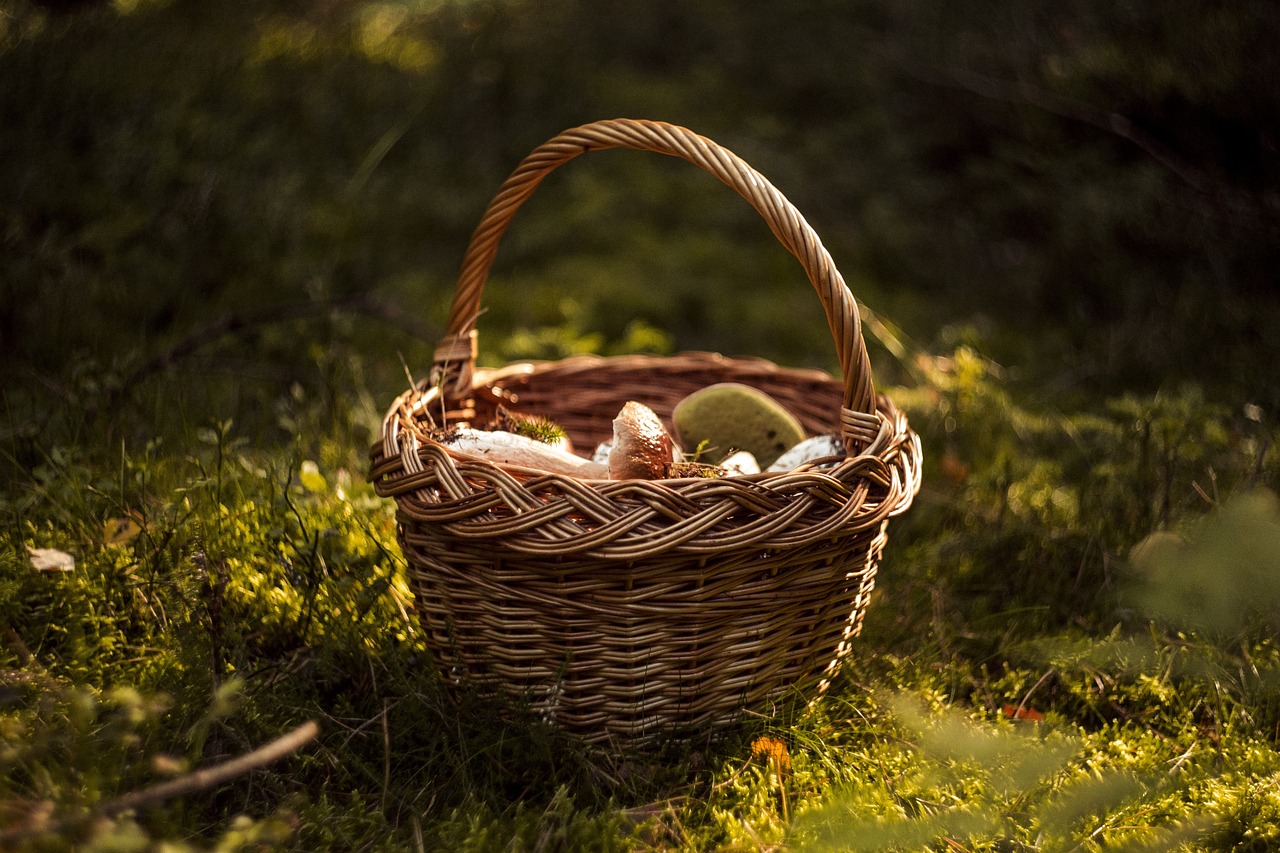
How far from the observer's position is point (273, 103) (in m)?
4.73

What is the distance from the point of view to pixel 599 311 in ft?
14.3

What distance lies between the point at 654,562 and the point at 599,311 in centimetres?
292

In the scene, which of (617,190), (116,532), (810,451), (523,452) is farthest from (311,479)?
(617,190)

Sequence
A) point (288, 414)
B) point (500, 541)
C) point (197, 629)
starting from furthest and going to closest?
1. point (288, 414)
2. point (197, 629)
3. point (500, 541)

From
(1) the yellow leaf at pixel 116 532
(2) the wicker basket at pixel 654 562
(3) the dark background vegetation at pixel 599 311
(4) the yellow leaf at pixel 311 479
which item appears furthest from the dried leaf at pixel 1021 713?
(1) the yellow leaf at pixel 116 532

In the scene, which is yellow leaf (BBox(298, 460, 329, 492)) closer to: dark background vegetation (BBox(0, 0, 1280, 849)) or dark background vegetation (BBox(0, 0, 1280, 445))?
dark background vegetation (BBox(0, 0, 1280, 849))

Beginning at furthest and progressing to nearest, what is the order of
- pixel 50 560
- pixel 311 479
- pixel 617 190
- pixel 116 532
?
pixel 617 190, pixel 311 479, pixel 116 532, pixel 50 560

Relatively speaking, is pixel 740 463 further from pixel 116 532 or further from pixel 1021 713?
pixel 116 532

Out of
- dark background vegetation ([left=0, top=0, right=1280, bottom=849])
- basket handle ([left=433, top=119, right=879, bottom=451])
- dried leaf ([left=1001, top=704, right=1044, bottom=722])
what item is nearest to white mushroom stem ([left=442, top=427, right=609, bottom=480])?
dark background vegetation ([left=0, top=0, right=1280, bottom=849])

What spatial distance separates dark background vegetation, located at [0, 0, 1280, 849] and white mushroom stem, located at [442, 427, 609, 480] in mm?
394

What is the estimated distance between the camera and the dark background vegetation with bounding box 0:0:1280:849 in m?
1.72

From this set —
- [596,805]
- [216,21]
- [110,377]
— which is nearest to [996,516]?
A: [596,805]

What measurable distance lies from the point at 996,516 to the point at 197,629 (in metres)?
2.07

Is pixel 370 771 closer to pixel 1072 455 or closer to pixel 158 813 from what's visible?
pixel 158 813
